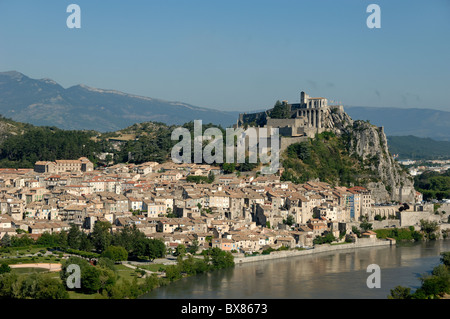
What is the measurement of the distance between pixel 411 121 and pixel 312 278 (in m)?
126

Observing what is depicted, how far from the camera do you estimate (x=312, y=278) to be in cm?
1838

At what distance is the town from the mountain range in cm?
7659

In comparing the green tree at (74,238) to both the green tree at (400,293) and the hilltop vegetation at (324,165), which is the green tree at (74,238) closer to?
the green tree at (400,293)

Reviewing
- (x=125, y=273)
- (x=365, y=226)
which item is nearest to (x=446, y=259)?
(x=365, y=226)

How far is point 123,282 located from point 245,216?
8477mm

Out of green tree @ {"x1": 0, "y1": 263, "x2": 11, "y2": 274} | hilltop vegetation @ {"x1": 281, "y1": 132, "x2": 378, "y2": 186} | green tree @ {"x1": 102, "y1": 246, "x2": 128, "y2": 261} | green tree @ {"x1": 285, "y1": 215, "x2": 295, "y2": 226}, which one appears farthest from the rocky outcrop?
green tree @ {"x1": 0, "y1": 263, "x2": 11, "y2": 274}

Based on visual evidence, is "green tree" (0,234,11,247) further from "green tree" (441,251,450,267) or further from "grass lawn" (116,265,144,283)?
"green tree" (441,251,450,267)

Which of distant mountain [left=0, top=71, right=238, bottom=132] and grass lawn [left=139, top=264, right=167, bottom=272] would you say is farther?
distant mountain [left=0, top=71, right=238, bottom=132]

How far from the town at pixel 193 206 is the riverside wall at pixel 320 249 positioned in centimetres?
37

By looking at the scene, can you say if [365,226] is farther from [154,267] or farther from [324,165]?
[154,267]

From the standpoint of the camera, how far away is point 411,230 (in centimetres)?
2656

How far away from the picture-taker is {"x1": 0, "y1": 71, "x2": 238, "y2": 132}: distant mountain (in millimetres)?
108500
